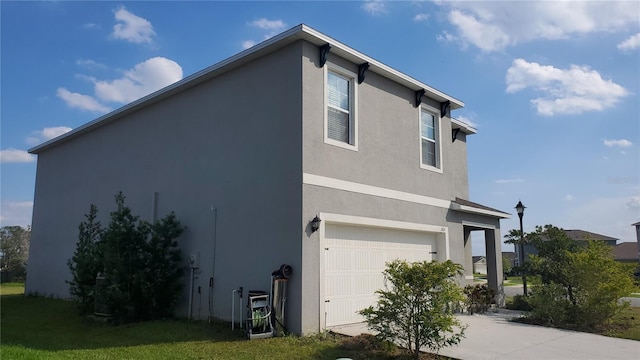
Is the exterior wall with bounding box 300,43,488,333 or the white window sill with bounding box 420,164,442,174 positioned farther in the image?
the white window sill with bounding box 420,164,442,174

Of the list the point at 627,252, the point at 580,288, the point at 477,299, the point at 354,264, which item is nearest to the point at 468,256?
the point at 477,299

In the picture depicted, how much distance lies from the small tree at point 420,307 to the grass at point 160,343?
13.4 inches

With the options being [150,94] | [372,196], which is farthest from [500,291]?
[150,94]

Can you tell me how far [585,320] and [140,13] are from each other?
12.5m

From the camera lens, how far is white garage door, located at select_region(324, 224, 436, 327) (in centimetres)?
1020

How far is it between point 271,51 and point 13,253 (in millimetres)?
30179

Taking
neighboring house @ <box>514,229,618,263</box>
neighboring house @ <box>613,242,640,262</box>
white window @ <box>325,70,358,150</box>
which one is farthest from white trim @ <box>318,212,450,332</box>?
neighboring house @ <box>613,242,640,262</box>

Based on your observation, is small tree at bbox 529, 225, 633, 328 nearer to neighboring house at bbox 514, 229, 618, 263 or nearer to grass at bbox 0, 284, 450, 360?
neighboring house at bbox 514, 229, 618, 263

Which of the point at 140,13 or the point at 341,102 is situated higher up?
the point at 140,13

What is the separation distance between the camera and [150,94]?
1353 cm

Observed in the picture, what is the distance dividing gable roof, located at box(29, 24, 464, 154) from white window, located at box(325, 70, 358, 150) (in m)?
0.51

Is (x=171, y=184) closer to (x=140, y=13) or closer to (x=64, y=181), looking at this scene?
(x=140, y=13)

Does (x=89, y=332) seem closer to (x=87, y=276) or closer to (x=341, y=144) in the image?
(x=87, y=276)

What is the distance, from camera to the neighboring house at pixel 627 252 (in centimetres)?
5219
